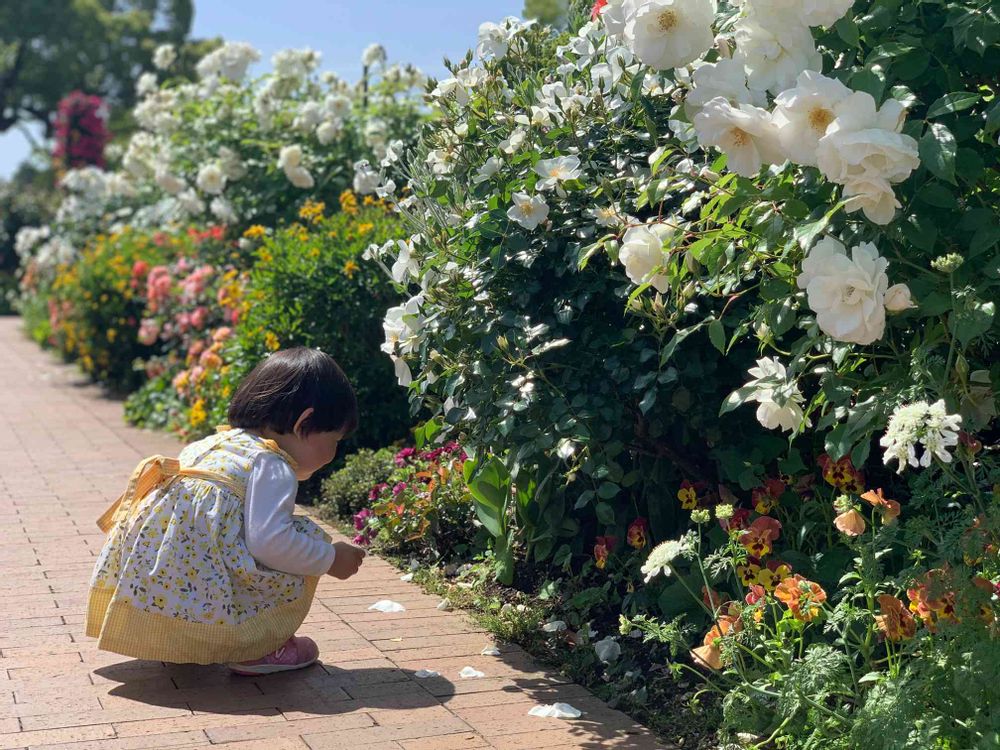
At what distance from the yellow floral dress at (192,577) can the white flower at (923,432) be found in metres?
1.70

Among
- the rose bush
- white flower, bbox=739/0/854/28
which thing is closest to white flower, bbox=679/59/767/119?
the rose bush

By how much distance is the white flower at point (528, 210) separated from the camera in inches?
141

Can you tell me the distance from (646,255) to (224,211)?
5.72 meters

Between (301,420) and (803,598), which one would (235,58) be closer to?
(301,420)

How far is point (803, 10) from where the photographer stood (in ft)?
8.34

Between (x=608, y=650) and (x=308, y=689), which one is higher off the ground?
(x=608, y=650)

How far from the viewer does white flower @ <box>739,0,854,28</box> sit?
251cm

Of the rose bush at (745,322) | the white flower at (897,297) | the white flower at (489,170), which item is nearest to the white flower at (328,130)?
the rose bush at (745,322)

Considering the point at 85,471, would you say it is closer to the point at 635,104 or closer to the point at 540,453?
the point at 540,453

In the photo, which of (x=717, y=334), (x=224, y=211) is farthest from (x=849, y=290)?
(x=224, y=211)

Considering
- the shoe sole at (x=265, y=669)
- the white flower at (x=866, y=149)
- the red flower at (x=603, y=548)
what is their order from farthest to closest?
the red flower at (x=603, y=548) < the shoe sole at (x=265, y=669) < the white flower at (x=866, y=149)

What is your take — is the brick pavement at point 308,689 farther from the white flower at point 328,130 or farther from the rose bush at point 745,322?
the white flower at point 328,130

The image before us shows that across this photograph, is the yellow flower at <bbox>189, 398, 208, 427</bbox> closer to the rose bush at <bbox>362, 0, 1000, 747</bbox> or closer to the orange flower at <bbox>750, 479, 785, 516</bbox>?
the rose bush at <bbox>362, 0, 1000, 747</bbox>

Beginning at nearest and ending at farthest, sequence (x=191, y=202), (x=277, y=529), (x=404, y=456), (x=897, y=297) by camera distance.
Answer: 1. (x=897, y=297)
2. (x=277, y=529)
3. (x=404, y=456)
4. (x=191, y=202)
